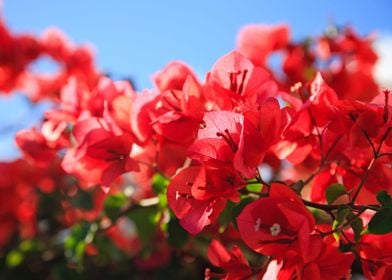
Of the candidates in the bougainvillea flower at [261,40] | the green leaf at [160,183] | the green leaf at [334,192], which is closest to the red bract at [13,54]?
the bougainvillea flower at [261,40]

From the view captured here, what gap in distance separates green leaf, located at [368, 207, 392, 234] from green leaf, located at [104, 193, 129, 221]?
55cm

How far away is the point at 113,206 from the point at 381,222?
0.56 meters

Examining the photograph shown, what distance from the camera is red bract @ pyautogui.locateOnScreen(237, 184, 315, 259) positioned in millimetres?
578

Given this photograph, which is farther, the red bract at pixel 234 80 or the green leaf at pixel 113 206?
the green leaf at pixel 113 206

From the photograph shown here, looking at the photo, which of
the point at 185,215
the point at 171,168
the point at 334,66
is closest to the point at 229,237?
the point at 171,168

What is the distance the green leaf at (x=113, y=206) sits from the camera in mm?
1032

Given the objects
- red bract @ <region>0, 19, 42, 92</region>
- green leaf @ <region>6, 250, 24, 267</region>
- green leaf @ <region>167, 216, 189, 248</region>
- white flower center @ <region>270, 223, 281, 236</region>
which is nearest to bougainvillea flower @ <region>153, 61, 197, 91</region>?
green leaf @ <region>167, 216, 189, 248</region>

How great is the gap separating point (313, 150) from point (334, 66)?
0.97 m

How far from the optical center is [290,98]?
0.74 metres

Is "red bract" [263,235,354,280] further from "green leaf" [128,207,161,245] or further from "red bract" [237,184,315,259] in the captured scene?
"green leaf" [128,207,161,245]

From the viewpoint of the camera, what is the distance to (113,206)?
1.03m

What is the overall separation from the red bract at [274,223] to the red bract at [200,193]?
4 centimetres

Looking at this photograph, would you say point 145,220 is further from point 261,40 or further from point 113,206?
point 261,40

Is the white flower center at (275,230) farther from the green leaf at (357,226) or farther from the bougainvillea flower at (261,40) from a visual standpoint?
the bougainvillea flower at (261,40)
